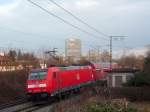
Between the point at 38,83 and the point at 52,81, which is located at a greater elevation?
the point at 52,81

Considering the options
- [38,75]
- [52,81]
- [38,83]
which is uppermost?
[38,75]

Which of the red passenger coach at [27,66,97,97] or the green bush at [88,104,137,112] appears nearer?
the green bush at [88,104,137,112]

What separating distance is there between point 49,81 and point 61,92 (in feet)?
11.4

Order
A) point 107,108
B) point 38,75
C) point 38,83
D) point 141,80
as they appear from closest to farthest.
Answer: point 107,108 → point 38,83 → point 38,75 → point 141,80

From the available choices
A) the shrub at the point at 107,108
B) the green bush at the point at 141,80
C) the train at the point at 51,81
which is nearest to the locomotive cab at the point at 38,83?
the train at the point at 51,81

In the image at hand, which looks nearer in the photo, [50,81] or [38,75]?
[50,81]

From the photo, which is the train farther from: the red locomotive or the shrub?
the shrub

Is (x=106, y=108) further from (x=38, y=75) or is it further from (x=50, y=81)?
(x=38, y=75)

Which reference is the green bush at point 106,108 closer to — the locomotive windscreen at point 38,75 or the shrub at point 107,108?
the shrub at point 107,108

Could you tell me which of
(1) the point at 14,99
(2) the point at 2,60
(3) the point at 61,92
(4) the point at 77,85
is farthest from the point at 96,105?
(2) the point at 2,60

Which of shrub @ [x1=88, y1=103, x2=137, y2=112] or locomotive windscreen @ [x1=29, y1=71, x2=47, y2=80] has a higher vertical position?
locomotive windscreen @ [x1=29, y1=71, x2=47, y2=80]

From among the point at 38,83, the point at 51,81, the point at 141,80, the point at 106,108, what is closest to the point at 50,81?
the point at 51,81

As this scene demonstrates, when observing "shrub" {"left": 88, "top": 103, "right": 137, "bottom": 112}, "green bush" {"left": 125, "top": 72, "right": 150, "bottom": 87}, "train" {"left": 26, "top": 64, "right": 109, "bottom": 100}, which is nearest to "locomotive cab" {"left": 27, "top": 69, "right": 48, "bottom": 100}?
"train" {"left": 26, "top": 64, "right": 109, "bottom": 100}

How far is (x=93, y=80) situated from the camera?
59000 mm
